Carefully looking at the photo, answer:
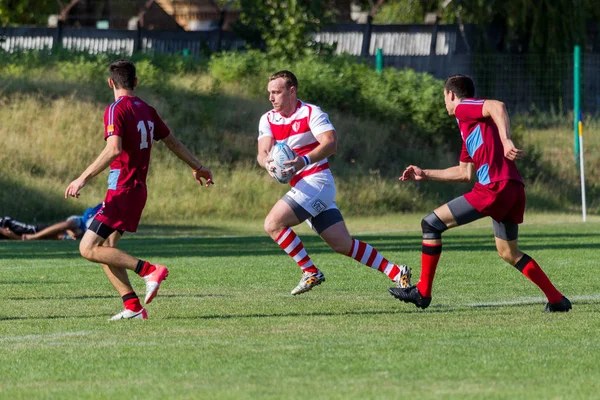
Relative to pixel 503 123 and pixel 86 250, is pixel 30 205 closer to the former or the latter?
pixel 86 250

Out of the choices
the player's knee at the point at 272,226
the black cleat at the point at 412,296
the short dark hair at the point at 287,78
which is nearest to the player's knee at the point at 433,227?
the black cleat at the point at 412,296

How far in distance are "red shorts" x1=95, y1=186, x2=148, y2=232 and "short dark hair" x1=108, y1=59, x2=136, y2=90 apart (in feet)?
2.46

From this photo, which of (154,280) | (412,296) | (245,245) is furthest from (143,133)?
(245,245)

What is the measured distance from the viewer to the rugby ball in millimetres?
10070

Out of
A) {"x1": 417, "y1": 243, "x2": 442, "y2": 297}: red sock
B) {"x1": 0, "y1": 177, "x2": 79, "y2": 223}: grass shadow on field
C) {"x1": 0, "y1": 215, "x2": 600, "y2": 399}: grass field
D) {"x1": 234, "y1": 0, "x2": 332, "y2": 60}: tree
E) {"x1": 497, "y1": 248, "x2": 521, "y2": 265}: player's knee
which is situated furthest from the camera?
{"x1": 234, "y1": 0, "x2": 332, "y2": 60}: tree

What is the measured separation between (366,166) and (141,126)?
20.7 meters

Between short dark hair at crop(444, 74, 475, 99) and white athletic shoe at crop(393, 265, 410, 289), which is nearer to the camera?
short dark hair at crop(444, 74, 475, 99)

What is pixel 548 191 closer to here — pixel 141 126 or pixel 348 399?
pixel 141 126

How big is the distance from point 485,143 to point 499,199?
0.43 meters

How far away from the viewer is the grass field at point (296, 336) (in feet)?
21.1

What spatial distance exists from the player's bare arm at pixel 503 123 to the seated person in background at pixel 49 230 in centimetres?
1198

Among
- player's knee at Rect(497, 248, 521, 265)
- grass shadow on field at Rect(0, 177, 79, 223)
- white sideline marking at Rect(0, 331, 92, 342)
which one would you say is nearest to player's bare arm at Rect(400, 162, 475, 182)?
player's knee at Rect(497, 248, 521, 265)

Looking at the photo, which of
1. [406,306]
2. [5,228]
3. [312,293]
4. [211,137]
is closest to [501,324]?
[406,306]

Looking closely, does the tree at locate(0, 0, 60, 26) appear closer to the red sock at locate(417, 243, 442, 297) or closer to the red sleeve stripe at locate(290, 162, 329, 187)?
the red sleeve stripe at locate(290, 162, 329, 187)
